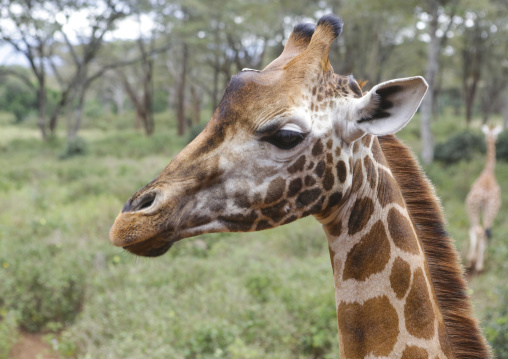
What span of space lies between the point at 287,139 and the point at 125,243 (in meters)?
0.74

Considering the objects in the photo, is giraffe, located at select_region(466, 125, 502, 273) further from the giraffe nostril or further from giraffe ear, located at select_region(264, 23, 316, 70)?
the giraffe nostril

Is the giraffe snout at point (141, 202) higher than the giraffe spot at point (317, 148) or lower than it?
lower

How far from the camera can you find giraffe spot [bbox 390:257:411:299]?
73.6 inches

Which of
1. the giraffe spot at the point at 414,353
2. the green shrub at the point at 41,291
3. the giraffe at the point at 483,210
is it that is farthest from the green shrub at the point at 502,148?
the giraffe spot at the point at 414,353

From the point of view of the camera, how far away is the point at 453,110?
4138cm

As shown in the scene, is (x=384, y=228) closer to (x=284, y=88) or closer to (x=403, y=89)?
(x=403, y=89)

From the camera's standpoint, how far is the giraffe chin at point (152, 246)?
5.49 feet

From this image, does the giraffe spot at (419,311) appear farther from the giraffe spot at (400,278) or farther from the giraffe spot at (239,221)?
the giraffe spot at (239,221)

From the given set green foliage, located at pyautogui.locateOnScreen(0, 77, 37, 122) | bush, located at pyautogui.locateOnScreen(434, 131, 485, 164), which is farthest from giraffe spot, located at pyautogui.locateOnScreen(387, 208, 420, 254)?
green foliage, located at pyautogui.locateOnScreen(0, 77, 37, 122)

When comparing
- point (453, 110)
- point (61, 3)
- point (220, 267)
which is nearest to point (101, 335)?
point (220, 267)

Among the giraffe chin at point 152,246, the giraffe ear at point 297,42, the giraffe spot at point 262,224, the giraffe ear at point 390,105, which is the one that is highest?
the giraffe ear at point 297,42

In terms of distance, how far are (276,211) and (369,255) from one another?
0.44 metres

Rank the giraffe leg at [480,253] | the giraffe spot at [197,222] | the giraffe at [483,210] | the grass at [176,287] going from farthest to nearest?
the giraffe at [483,210], the giraffe leg at [480,253], the grass at [176,287], the giraffe spot at [197,222]

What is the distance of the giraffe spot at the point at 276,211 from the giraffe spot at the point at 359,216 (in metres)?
0.31
